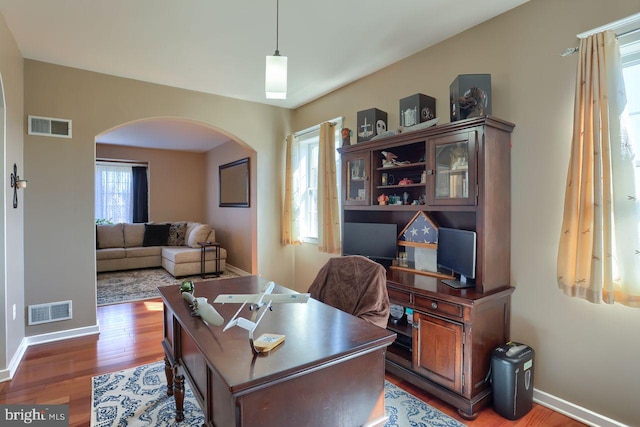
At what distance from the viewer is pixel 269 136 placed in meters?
4.55

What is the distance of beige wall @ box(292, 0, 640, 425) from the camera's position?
1.91m

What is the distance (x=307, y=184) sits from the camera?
14.6ft

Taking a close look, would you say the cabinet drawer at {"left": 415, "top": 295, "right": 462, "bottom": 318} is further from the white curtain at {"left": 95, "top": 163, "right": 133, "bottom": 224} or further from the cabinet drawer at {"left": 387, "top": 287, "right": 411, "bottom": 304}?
the white curtain at {"left": 95, "top": 163, "right": 133, "bottom": 224}

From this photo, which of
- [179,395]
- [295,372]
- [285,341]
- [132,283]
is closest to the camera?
[295,372]

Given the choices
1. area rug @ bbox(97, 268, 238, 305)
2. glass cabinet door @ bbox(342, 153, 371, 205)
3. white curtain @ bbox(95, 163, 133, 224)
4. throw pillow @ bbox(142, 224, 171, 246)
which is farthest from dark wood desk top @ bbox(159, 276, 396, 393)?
white curtain @ bbox(95, 163, 133, 224)

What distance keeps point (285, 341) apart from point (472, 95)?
2.00 meters

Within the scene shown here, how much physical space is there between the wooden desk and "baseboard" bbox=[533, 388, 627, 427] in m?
1.47

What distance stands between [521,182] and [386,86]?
5.29 feet

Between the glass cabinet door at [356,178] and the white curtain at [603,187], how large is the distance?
154cm

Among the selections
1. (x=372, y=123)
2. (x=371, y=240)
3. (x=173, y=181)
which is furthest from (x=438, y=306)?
(x=173, y=181)

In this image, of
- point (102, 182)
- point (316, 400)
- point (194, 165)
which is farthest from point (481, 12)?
point (102, 182)

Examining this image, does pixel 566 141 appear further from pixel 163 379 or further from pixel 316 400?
pixel 163 379

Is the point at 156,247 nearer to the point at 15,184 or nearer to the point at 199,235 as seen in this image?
the point at 199,235

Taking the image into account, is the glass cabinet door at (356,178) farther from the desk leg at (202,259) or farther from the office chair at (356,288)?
the desk leg at (202,259)
